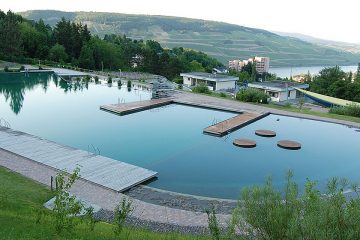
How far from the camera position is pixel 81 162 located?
1322 centimetres

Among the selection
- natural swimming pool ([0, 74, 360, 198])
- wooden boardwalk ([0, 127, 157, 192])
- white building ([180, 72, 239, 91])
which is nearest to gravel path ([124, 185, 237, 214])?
wooden boardwalk ([0, 127, 157, 192])

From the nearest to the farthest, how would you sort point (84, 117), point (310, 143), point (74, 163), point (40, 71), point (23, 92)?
1. point (74, 163)
2. point (310, 143)
3. point (84, 117)
4. point (23, 92)
5. point (40, 71)

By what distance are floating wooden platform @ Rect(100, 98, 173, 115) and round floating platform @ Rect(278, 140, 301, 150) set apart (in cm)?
975

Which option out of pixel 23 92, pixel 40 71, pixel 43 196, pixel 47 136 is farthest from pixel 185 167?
pixel 40 71

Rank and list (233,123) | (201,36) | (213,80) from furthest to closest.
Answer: (201,36) → (213,80) → (233,123)

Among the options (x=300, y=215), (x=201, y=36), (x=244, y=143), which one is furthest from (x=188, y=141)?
(x=201, y=36)

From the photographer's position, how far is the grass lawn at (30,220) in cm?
649

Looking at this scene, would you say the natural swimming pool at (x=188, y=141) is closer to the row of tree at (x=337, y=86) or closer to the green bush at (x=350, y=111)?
the green bush at (x=350, y=111)

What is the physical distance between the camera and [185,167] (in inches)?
A: 566

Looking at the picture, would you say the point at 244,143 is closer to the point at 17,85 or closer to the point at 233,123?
the point at 233,123

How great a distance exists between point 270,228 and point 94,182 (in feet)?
24.1

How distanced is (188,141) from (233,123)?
3.99 meters

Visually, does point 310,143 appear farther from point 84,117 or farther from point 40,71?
point 40,71

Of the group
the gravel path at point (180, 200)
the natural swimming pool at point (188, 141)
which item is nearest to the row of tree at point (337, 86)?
the natural swimming pool at point (188, 141)
